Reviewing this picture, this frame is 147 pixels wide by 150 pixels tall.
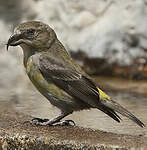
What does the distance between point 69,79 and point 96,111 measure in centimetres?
184

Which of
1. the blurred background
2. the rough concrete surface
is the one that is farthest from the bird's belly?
the blurred background

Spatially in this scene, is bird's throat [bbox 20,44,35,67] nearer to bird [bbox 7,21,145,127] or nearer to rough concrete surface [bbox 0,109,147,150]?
bird [bbox 7,21,145,127]

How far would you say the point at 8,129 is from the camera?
5.82 meters

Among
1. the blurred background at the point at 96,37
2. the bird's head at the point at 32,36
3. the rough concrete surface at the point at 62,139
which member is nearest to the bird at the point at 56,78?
the bird's head at the point at 32,36

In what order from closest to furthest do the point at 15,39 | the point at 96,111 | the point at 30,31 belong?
the point at 15,39 → the point at 30,31 → the point at 96,111

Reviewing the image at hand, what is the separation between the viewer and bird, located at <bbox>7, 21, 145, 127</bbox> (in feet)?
20.6

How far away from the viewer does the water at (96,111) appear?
6.81 meters

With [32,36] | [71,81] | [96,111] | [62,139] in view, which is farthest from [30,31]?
[96,111]

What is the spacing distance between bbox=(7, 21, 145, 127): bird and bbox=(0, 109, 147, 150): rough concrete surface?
1.19 ft

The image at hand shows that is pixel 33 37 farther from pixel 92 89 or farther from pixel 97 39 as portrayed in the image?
pixel 97 39

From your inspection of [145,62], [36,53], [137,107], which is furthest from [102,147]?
[145,62]

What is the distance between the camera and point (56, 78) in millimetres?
6344

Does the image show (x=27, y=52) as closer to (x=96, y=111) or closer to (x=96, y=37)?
(x=96, y=111)

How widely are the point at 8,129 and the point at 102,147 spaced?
3.23 ft
